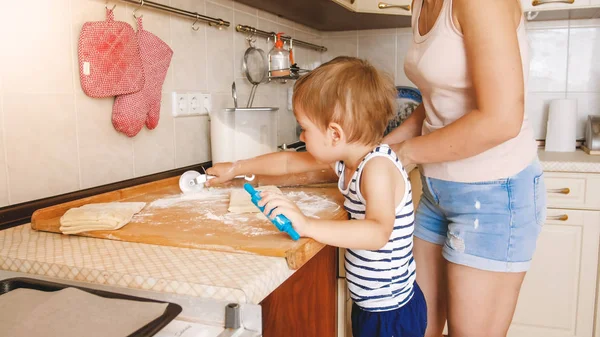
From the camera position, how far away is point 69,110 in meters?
1.11

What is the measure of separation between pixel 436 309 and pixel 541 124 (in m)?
1.49

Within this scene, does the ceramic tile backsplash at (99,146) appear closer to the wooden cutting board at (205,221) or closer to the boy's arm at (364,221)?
the wooden cutting board at (205,221)

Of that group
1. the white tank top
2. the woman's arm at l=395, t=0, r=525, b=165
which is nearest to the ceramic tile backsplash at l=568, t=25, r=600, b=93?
the white tank top

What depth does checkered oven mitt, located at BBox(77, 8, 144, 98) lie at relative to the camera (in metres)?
1.12

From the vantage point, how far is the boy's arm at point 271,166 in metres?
1.24

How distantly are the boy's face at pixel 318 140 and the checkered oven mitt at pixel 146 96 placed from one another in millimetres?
488

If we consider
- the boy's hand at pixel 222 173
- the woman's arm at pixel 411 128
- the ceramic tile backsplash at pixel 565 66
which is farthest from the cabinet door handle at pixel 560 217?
the boy's hand at pixel 222 173

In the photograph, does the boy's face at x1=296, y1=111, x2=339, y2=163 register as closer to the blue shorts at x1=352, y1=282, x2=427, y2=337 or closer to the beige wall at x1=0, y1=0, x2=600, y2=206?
the blue shorts at x1=352, y1=282, x2=427, y2=337

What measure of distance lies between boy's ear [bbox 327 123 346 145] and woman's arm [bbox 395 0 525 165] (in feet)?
0.70

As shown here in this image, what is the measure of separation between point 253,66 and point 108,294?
1.35 meters

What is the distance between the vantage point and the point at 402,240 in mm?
979

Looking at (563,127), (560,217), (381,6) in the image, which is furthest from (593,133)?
(381,6)

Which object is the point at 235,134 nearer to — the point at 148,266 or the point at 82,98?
the point at 82,98

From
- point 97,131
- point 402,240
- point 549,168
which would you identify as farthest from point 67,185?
point 549,168
